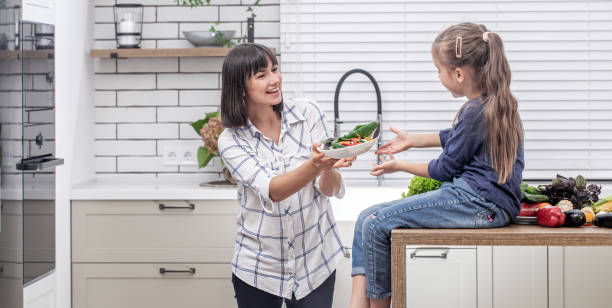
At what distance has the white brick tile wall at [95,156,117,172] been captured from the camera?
125 inches

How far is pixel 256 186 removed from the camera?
173 centimetres

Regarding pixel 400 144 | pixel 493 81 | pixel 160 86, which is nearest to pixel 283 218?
pixel 400 144

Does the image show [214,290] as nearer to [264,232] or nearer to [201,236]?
[201,236]

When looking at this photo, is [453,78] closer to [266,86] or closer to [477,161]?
[477,161]

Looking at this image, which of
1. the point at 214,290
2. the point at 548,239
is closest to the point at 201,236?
the point at 214,290

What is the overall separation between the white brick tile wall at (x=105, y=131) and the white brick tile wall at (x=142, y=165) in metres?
0.13

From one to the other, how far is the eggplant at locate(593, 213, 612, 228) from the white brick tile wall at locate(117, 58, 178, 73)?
2.23m

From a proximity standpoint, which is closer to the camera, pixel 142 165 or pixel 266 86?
pixel 266 86

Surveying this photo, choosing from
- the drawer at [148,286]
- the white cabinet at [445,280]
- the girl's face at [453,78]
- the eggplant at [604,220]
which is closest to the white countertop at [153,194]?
the drawer at [148,286]

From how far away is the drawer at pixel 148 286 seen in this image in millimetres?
2717

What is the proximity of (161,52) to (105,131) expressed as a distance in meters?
0.56

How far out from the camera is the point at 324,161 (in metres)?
1.56

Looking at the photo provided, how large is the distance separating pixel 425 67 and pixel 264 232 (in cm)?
166

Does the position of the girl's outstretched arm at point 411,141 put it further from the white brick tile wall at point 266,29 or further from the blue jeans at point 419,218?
the white brick tile wall at point 266,29
